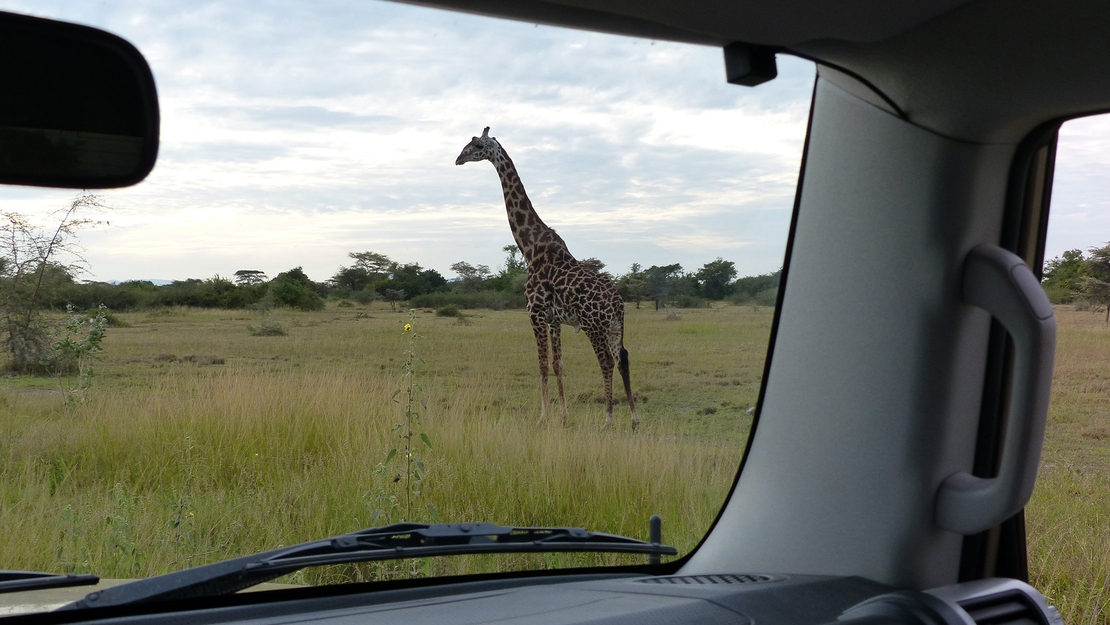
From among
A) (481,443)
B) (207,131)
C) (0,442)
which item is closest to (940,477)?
(481,443)

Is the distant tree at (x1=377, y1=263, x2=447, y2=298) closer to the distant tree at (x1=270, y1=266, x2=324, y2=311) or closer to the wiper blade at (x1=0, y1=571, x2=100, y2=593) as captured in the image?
the distant tree at (x1=270, y1=266, x2=324, y2=311)

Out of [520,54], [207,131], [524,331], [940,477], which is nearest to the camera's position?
[207,131]

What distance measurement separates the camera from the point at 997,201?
2.02 m

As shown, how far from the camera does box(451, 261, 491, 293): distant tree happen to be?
232 cm

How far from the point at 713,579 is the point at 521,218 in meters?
1.05

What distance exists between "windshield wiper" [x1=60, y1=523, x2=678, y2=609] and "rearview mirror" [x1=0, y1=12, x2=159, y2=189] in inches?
28.9

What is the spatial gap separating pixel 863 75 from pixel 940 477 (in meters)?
0.97

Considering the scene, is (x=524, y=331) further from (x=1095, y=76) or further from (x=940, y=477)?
(x=1095, y=76)

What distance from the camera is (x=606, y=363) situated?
2.62m

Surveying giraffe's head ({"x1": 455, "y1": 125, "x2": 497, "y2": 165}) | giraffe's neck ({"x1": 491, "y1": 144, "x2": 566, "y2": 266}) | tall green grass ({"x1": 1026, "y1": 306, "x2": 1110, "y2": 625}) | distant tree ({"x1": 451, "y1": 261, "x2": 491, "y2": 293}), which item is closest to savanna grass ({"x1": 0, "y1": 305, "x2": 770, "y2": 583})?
distant tree ({"x1": 451, "y1": 261, "x2": 491, "y2": 293})

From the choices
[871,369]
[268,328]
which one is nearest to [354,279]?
[268,328]

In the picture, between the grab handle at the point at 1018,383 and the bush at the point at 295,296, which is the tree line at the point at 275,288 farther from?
the grab handle at the point at 1018,383

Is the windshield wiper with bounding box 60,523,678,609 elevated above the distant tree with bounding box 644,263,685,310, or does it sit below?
below

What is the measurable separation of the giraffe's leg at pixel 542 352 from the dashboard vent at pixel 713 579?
2.16 feet
